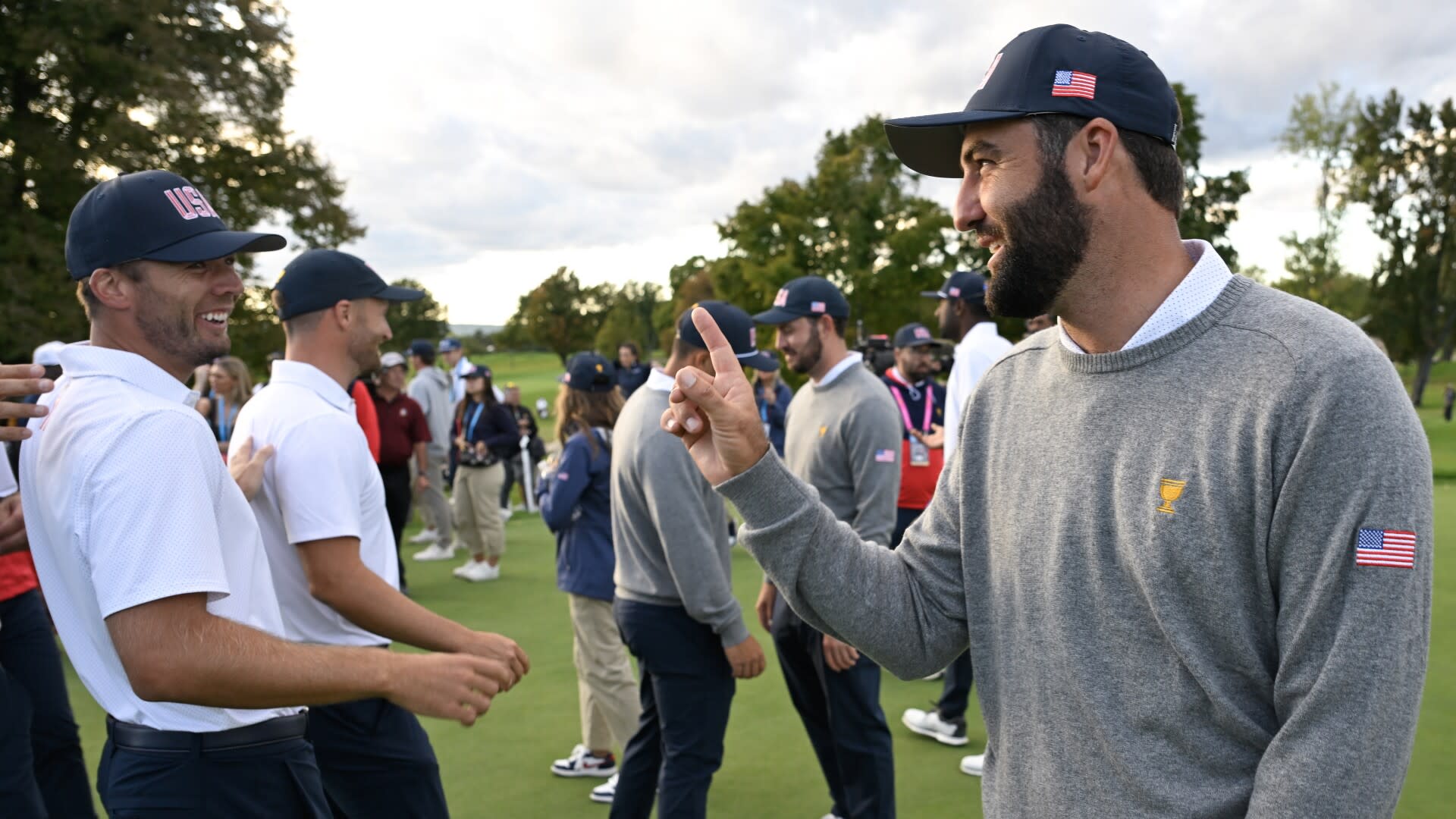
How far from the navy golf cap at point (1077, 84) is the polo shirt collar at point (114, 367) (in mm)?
1888

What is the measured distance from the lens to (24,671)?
436 centimetres

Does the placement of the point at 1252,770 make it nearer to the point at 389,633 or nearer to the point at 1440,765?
the point at 389,633

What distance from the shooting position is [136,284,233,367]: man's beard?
2.61m

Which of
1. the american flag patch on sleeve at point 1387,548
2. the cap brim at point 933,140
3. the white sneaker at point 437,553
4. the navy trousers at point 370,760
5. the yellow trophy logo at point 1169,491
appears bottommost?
the white sneaker at point 437,553

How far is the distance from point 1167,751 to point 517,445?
9747mm

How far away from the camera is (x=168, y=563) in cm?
220

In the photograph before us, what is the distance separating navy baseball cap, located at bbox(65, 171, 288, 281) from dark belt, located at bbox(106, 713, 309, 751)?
1104 mm

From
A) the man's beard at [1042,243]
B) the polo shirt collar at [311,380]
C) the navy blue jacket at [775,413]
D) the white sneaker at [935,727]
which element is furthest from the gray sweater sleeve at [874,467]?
the navy blue jacket at [775,413]

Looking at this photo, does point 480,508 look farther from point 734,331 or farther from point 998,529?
point 998,529

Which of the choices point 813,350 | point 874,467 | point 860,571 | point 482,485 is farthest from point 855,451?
point 482,485

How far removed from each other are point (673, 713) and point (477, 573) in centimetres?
696

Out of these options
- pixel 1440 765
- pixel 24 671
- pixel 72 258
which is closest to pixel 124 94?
pixel 24 671

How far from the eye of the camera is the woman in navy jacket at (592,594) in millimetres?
5625

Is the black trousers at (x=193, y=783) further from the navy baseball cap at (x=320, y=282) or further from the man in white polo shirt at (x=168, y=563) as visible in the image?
the navy baseball cap at (x=320, y=282)
